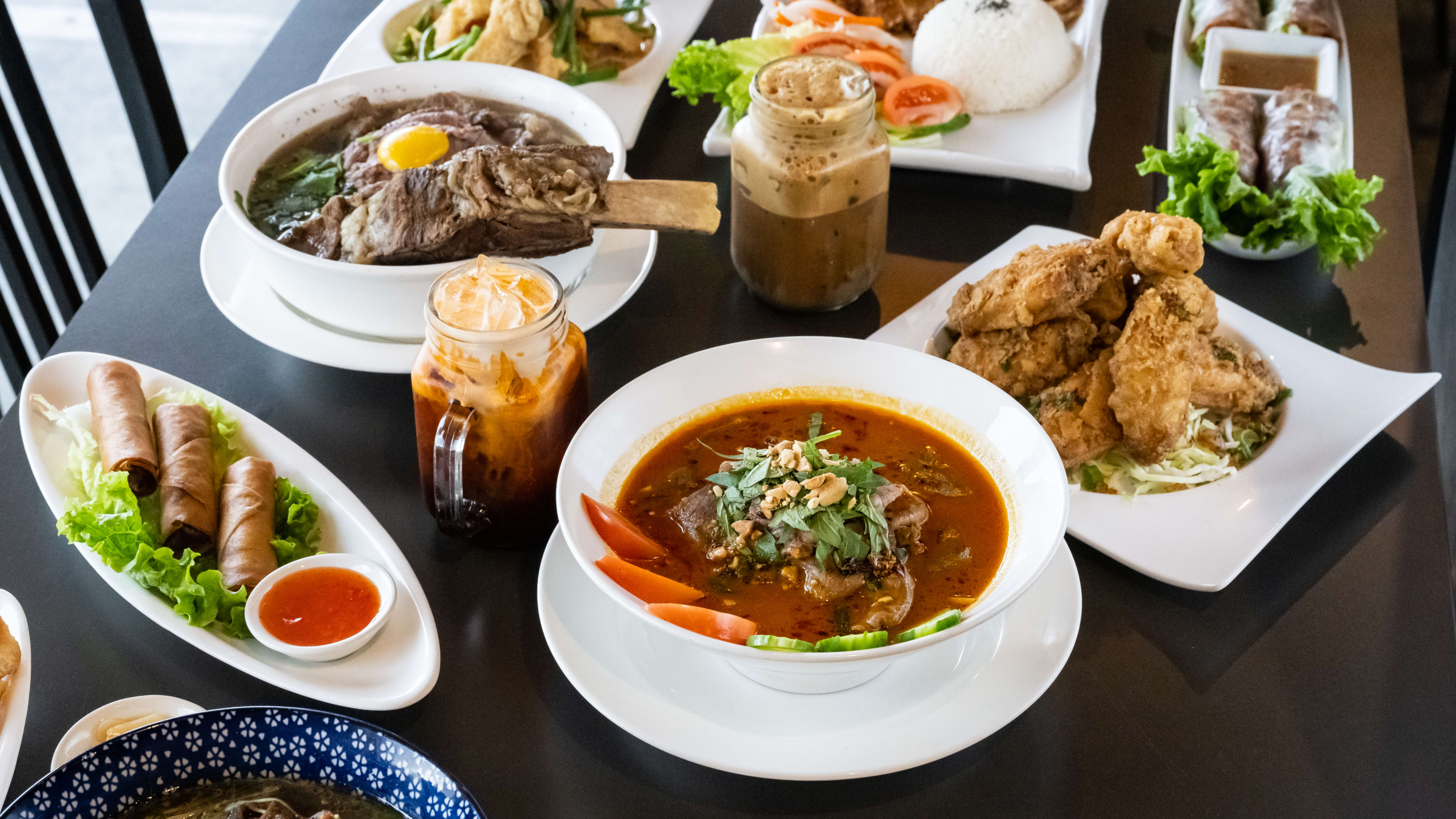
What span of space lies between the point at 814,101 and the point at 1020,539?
94 centimetres

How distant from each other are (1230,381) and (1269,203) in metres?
0.71

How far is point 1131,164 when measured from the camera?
2.97 meters

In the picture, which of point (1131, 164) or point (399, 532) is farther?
point (1131, 164)

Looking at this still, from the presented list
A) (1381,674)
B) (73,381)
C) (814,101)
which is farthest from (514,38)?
(1381,674)

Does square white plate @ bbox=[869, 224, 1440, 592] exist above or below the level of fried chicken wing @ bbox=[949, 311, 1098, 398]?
below

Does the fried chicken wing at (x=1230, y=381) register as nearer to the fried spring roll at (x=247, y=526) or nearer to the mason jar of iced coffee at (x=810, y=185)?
the mason jar of iced coffee at (x=810, y=185)

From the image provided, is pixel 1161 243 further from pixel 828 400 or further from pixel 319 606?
pixel 319 606

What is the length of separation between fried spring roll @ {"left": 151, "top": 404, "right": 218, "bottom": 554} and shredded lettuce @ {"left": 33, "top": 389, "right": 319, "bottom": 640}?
0.02m

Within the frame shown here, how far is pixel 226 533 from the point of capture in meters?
1.79

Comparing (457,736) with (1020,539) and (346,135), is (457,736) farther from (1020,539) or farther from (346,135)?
(346,135)

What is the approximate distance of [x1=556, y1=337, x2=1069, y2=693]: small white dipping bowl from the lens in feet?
4.71

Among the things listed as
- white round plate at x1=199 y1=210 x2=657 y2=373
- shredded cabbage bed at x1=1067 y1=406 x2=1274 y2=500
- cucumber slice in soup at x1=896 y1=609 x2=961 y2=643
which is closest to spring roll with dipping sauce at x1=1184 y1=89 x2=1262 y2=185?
shredded cabbage bed at x1=1067 y1=406 x2=1274 y2=500

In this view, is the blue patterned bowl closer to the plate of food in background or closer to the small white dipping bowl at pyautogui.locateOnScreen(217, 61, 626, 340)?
the small white dipping bowl at pyautogui.locateOnScreen(217, 61, 626, 340)

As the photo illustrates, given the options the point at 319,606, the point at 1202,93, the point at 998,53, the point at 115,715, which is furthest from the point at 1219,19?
the point at 115,715
